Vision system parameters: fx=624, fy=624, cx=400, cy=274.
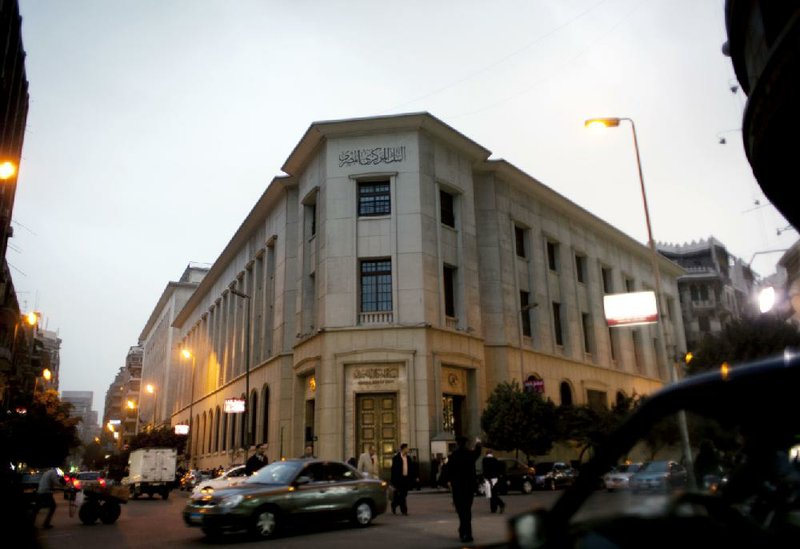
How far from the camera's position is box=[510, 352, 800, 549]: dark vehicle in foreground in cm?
206

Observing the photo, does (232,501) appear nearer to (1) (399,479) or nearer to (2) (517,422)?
(1) (399,479)

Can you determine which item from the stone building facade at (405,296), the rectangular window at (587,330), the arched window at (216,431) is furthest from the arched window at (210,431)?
the rectangular window at (587,330)

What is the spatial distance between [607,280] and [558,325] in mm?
10346

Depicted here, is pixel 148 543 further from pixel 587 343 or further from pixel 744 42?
pixel 587 343

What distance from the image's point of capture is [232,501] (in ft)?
41.3

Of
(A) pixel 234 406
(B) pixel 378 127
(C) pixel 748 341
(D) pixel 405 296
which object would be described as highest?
(B) pixel 378 127

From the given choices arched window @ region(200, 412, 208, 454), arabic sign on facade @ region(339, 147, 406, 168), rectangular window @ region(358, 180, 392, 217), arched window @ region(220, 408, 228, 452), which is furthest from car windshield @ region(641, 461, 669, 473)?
arched window @ region(200, 412, 208, 454)

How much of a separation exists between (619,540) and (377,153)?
32102 mm

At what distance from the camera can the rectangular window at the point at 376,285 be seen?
105ft

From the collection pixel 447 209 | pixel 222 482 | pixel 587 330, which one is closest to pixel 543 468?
pixel 447 209

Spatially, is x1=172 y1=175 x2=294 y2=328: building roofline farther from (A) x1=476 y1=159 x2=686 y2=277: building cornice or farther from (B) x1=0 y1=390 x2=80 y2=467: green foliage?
(B) x1=0 y1=390 x2=80 y2=467: green foliage

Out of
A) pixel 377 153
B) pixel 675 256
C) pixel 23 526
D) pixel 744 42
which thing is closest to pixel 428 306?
pixel 377 153

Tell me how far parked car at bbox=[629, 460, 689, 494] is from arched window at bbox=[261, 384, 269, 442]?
3902 centimetres

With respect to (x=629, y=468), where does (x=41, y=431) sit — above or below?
above
